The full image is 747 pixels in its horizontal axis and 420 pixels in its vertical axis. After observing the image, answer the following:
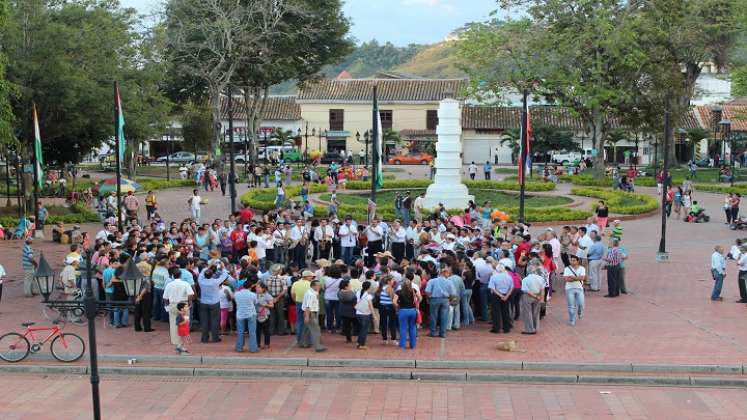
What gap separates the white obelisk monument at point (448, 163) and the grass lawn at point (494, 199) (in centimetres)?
177

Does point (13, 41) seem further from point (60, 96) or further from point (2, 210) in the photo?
point (2, 210)

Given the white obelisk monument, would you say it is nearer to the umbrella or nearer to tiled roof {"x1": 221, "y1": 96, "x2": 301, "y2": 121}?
the umbrella

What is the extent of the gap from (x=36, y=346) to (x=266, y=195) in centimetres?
2476

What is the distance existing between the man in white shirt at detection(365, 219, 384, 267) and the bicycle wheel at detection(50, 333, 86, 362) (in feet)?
26.4

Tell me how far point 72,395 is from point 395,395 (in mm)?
4746

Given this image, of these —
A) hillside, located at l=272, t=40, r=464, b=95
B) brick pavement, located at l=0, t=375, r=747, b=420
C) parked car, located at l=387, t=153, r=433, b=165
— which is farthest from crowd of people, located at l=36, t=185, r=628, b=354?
hillside, located at l=272, t=40, r=464, b=95

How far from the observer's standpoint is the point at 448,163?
33.0 m

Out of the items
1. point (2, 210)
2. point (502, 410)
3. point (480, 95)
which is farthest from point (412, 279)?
point (480, 95)

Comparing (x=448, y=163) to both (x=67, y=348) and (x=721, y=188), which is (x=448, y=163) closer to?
(x=721, y=188)

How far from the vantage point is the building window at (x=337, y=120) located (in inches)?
2933

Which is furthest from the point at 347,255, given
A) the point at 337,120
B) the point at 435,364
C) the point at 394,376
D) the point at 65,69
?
the point at 337,120

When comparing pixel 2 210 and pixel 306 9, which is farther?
pixel 306 9

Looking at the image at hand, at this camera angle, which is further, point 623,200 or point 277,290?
point 623,200

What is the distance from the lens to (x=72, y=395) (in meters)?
12.9
